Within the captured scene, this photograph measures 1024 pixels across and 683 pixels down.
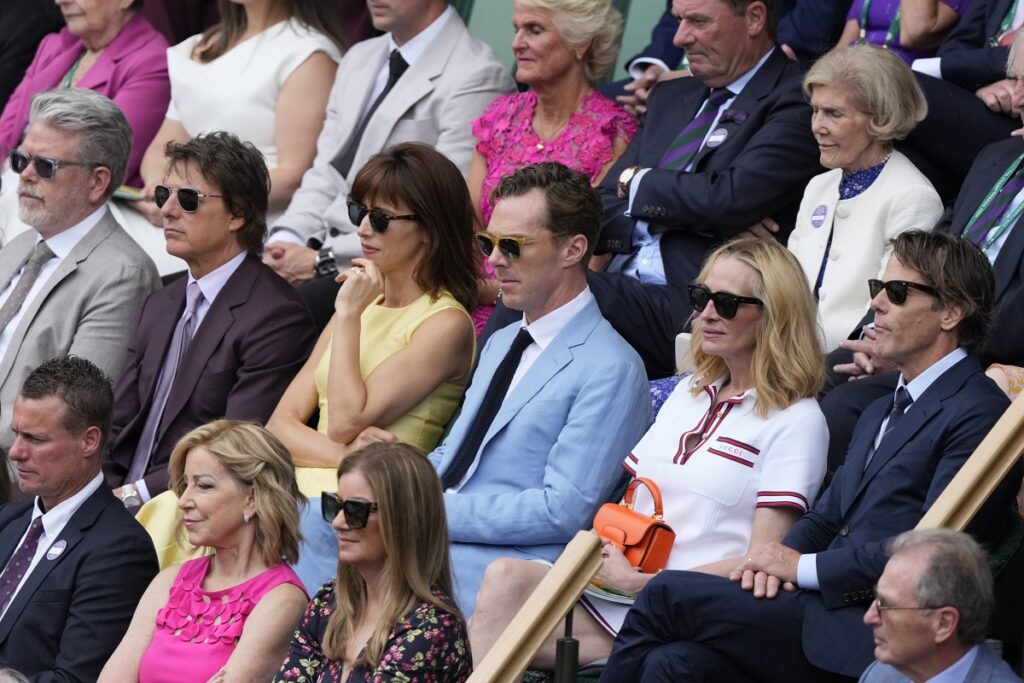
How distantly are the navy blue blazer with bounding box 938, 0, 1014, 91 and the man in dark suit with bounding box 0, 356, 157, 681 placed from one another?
2903 millimetres

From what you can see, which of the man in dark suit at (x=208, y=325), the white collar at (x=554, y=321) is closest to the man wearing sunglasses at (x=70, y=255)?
the man in dark suit at (x=208, y=325)

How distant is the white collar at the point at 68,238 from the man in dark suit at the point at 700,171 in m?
1.60

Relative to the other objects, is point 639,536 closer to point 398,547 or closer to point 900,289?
point 398,547

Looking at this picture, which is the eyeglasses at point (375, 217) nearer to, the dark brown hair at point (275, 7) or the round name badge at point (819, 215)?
the round name badge at point (819, 215)

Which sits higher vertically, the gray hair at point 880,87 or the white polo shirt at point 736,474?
the gray hair at point 880,87

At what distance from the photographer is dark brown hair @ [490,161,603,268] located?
5.18m

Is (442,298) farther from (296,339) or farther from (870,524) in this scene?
(870,524)

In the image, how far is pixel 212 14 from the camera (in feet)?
28.7

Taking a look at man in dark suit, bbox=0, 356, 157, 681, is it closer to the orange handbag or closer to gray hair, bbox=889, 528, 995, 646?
the orange handbag

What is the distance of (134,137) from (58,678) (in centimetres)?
362

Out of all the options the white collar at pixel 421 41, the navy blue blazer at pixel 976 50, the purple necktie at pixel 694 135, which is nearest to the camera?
the navy blue blazer at pixel 976 50

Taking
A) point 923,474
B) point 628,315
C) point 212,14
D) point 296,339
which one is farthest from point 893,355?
point 212,14

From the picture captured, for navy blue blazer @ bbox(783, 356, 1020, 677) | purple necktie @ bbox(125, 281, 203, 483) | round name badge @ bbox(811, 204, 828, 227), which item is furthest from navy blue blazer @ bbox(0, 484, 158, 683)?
round name badge @ bbox(811, 204, 828, 227)

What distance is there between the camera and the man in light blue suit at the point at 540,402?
484cm
